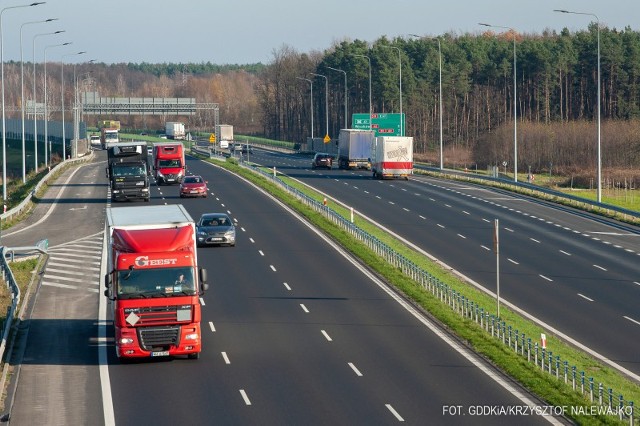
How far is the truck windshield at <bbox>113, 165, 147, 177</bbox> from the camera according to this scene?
235ft

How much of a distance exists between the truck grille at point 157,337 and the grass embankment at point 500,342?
810 cm

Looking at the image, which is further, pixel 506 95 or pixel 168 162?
pixel 506 95

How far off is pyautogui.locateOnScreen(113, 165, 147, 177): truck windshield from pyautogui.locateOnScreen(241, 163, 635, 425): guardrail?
20.7 meters

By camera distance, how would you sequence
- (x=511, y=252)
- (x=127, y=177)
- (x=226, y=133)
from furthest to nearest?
1. (x=226, y=133)
2. (x=127, y=177)
3. (x=511, y=252)

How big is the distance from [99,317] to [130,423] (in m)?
13.8

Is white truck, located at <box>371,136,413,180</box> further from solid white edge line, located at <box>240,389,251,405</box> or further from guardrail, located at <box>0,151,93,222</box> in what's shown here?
solid white edge line, located at <box>240,389,251,405</box>

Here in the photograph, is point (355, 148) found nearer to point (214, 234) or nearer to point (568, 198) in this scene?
point (568, 198)

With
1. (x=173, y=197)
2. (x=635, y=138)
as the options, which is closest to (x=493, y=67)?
(x=635, y=138)

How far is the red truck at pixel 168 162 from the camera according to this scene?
280 feet

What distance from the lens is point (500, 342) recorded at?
3225 centimetres

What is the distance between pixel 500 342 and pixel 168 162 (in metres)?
56.5

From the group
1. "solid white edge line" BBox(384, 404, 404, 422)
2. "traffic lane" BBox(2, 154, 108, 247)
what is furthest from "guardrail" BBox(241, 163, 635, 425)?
"traffic lane" BBox(2, 154, 108, 247)

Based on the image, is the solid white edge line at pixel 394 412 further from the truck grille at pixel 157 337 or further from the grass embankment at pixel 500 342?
the truck grille at pixel 157 337

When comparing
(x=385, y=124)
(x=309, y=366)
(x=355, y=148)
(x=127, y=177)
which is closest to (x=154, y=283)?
(x=309, y=366)
